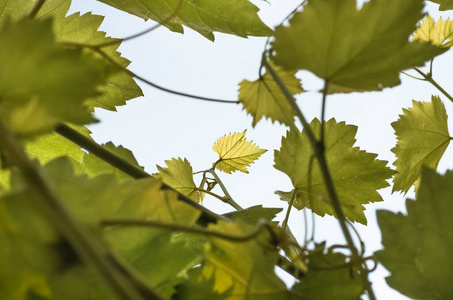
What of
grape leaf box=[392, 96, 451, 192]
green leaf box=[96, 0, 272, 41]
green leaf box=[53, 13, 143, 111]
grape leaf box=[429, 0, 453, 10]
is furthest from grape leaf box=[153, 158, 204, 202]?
grape leaf box=[429, 0, 453, 10]

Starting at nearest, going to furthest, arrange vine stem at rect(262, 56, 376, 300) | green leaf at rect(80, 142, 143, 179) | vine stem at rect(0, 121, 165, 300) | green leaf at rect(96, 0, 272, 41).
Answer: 1. vine stem at rect(0, 121, 165, 300)
2. vine stem at rect(262, 56, 376, 300)
3. green leaf at rect(80, 142, 143, 179)
4. green leaf at rect(96, 0, 272, 41)

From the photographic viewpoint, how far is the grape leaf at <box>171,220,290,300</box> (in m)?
0.32

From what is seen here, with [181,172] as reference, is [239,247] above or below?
below

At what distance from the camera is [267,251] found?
0.33 m

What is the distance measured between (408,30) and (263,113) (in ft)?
0.47

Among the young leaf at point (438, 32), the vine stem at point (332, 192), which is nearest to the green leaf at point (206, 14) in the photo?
the vine stem at point (332, 192)

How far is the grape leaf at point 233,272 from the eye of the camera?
32cm

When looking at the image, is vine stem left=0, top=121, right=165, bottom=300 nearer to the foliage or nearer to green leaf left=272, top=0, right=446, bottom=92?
the foliage

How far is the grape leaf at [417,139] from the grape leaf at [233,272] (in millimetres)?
553

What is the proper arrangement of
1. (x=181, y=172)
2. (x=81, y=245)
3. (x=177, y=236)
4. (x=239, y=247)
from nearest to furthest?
(x=81, y=245)
(x=239, y=247)
(x=177, y=236)
(x=181, y=172)

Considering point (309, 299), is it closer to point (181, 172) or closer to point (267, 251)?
point (267, 251)

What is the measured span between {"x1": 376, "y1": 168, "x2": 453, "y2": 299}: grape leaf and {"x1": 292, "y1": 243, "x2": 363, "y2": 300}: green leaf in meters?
0.02

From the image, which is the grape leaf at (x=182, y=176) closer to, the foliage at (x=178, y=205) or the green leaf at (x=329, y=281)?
the foliage at (x=178, y=205)

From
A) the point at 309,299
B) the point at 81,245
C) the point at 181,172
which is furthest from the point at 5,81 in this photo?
the point at 181,172
